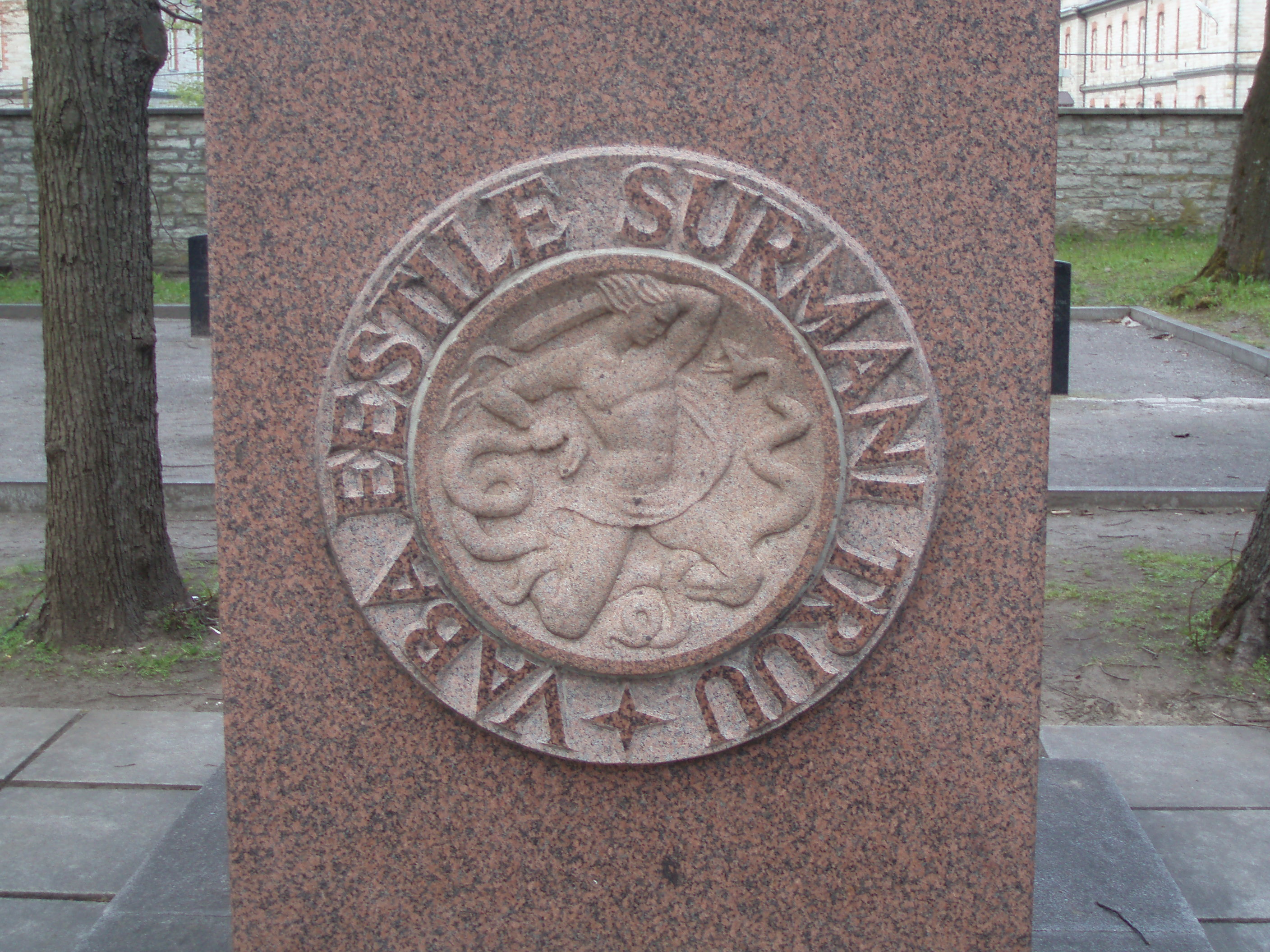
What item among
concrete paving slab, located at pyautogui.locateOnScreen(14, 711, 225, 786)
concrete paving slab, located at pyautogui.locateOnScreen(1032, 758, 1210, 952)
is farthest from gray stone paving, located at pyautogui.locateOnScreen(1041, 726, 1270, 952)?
concrete paving slab, located at pyautogui.locateOnScreen(14, 711, 225, 786)

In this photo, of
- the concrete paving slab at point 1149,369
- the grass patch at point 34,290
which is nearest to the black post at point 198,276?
the concrete paving slab at point 1149,369

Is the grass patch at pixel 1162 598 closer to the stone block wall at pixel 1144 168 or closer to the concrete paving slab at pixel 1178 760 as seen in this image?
the concrete paving slab at pixel 1178 760

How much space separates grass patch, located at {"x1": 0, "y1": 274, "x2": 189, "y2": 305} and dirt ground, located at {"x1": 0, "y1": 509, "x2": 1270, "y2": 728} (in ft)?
27.9

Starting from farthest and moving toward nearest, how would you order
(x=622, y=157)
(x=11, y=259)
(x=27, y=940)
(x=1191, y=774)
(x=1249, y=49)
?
(x=1249, y=49) → (x=11, y=259) → (x=1191, y=774) → (x=27, y=940) → (x=622, y=157)

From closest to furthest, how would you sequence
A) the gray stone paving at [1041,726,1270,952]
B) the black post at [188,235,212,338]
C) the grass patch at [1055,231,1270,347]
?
1. the gray stone paving at [1041,726,1270,952]
2. the black post at [188,235,212,338]
3. the grass patch at [1055,231,1270,347]

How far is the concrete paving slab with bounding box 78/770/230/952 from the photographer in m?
2.50

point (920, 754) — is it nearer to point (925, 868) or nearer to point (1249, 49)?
point (925, 868)

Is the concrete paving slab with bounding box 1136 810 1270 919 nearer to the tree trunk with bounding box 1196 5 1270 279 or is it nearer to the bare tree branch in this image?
the bare tree branch

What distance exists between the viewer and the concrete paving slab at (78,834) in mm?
3010

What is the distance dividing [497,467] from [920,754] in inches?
37.3

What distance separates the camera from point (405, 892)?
233 cm

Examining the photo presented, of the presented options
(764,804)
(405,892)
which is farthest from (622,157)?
(405,892)

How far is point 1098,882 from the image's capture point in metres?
2.75

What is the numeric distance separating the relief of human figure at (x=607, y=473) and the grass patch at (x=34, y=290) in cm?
1240
